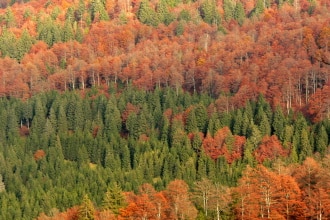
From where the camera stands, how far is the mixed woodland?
97.7m

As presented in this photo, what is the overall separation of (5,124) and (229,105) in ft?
131

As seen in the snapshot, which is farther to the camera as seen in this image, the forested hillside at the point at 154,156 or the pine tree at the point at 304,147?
the pine tree at the point at 304,147

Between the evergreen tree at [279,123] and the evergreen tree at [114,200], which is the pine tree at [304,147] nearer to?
the evergreen tree at [279,123]

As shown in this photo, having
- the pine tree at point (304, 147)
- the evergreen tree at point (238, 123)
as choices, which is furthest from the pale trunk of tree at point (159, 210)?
the evergreen tree at point (238, 123)

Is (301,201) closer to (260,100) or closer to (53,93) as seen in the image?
(260,100)

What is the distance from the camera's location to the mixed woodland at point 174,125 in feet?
320

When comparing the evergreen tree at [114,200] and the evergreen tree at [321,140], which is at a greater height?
the evergreen tree at [321,140]

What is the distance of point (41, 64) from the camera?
600 feet

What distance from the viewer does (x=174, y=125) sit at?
135000 millimetres

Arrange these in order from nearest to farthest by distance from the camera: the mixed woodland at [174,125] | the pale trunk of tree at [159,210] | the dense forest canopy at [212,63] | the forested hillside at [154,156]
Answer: the pale trunk of tree at [159,210] → the forested hillside at [154,156] → the mixed woodland at [174,125] → the dense forest canopy at [212,63]

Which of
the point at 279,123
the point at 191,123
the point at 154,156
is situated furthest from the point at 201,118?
the point at 154,156

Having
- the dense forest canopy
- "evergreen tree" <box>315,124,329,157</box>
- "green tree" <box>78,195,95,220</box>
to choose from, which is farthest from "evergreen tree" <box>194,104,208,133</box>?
"green tree" <box>78,195,95,220</box>

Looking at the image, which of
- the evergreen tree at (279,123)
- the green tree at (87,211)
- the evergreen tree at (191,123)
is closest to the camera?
the green tree at (87,211)

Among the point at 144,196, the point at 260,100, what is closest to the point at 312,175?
the point at 144,196
